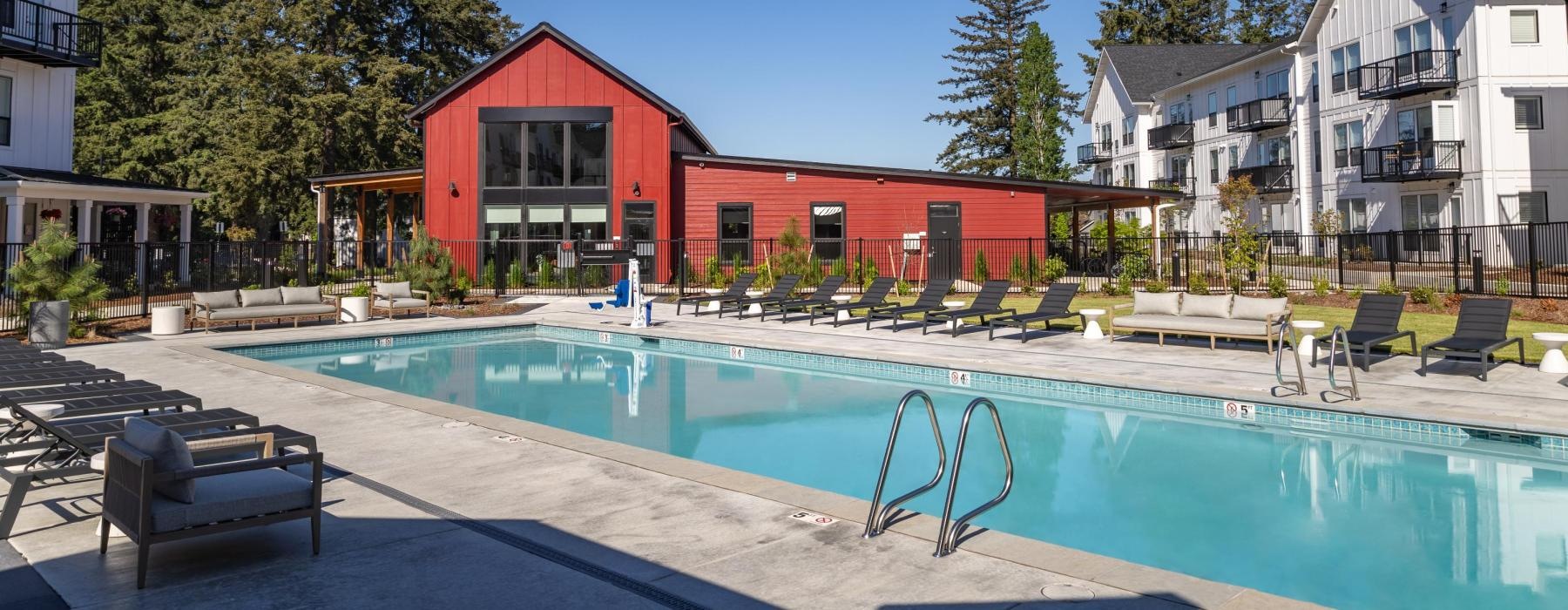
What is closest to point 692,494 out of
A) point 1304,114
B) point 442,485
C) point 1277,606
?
point 442,485

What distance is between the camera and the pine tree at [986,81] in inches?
2197

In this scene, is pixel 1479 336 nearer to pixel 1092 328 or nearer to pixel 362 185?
pixel 1092 328

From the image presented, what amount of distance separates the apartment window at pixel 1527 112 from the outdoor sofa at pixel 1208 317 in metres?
23.0

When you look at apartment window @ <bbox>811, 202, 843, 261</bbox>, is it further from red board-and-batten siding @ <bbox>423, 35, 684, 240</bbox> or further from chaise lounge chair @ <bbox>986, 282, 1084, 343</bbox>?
chaise lounge chair @ <bbox>986, 282, 1084, 343</bbox>

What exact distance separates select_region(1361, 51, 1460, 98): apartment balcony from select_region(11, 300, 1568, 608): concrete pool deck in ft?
88.5

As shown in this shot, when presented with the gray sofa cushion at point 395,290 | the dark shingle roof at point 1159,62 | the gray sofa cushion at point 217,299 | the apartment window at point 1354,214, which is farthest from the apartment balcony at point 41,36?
the dark shingle roof at point 1159,62

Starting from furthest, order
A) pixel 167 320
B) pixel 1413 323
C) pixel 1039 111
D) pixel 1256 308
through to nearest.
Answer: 1. pixel 1039 111
2. pixel 167 320
3. pixel 1413 323
4. pixel 1256 308

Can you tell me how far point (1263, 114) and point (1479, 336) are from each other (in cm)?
3183

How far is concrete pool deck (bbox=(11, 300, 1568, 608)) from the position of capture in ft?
13.7

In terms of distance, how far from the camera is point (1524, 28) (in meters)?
29.5

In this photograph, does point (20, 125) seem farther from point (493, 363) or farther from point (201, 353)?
point (493, 363)

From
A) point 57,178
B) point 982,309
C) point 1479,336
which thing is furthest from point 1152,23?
point 57,178

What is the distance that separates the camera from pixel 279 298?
1856cm

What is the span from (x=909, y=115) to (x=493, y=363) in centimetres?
4695
